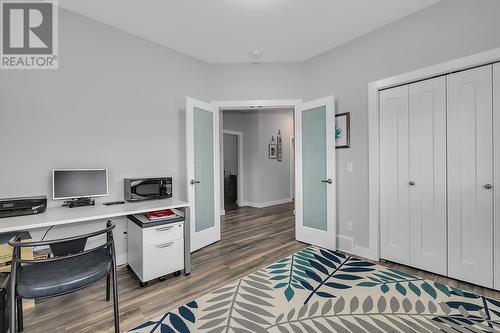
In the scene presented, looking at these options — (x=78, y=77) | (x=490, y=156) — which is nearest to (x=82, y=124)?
(x=78, y=77)

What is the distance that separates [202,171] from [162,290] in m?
1.56

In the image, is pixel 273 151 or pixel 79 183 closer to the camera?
pixel 79 183

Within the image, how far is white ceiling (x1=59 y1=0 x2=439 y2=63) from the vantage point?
235cm

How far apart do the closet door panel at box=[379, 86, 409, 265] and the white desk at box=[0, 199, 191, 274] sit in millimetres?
2273

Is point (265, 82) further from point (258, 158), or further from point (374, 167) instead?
point (258, 158)

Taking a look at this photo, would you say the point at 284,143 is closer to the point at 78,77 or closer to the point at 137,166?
the point at 137,166

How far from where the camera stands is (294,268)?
2.62 meters

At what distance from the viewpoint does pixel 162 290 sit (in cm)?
221

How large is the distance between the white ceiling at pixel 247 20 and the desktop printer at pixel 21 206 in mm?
1891

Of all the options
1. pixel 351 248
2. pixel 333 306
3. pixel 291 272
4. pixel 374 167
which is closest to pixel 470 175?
pixel 374 167

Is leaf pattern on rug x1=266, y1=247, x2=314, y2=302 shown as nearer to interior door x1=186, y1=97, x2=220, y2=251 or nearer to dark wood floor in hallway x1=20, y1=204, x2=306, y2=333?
dark wood floor in hallway x1=20, y1=204, x2=306, y2=333

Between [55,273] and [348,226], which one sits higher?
[55,273]

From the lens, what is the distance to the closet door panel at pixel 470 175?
2.11 meters

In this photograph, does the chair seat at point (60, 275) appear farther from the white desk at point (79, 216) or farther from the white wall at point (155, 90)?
the white wall at point (155, 90)
